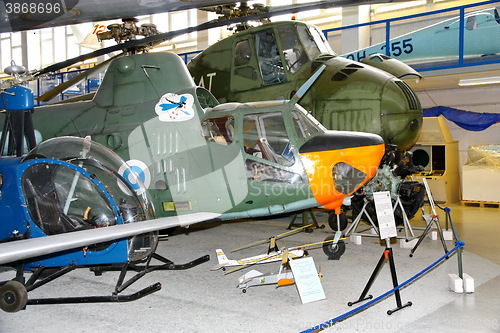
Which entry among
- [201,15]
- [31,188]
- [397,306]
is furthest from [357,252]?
[201,15]

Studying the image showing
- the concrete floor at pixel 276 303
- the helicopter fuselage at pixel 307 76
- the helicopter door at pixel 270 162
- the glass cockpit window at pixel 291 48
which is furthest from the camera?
the glass cockpit window at pixel 291 48

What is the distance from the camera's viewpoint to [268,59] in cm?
885

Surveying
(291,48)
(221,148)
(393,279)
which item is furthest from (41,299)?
(291,48)

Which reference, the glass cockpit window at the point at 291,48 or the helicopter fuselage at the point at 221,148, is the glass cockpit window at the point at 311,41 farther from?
the helicopter fuselage at the point at 221,148

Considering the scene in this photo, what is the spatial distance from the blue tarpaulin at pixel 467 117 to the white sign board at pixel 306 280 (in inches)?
384

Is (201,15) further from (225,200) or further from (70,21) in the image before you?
(70,21)

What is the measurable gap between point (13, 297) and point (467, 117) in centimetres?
1214

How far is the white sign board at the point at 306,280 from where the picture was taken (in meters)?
5.01

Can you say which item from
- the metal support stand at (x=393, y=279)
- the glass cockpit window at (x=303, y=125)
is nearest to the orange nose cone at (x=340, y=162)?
the glass cockpit window at (x=303, y=125)

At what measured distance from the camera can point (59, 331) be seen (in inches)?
174

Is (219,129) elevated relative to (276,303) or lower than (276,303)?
elevated

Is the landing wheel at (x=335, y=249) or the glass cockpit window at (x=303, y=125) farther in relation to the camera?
the landing wheel at (x=335, y=249)

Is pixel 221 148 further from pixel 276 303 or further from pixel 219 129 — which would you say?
pixel 276 303

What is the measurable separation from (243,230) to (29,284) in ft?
15.8
